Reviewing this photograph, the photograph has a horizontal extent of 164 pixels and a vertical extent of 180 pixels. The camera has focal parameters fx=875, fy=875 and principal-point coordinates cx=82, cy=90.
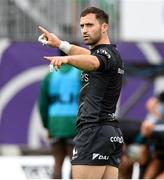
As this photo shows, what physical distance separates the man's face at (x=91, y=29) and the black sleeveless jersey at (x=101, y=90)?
74mm

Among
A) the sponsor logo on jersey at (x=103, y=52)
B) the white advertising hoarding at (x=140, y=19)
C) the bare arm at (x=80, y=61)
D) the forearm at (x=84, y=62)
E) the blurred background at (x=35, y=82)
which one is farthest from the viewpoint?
the white advertising hoarding at (x=140, y=19)

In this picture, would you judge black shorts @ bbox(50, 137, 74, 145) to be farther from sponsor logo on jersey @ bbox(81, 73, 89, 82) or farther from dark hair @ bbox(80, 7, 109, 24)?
dark hair @ bbox(80, 7, 109, 24)

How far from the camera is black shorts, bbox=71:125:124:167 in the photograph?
7159 mm

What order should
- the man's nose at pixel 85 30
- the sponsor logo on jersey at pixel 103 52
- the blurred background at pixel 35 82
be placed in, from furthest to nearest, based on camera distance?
the blurred background at pixel 35 82 < the man's nose at pixel 85 30 < the sponsor logo on jersey at pixel 103 52

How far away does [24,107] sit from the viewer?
15125mm

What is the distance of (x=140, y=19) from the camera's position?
16.3m

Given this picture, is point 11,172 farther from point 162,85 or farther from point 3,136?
point 162,85

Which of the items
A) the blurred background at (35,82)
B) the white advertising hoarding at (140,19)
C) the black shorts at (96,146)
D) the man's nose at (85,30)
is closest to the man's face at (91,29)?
the man's nose at (85,30)

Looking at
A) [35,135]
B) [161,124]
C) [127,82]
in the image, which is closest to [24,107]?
[35,135]

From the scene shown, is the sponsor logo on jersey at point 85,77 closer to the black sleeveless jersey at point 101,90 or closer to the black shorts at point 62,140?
the black sleeveless jersey at point 101,90

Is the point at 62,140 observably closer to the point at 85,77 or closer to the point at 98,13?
the point at 85,77

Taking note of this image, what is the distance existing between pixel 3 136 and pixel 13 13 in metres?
2.64

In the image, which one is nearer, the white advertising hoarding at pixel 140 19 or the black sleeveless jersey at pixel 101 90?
the black sleeveless jersey at pixel 101 90

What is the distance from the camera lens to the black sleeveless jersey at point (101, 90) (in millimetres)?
7094
